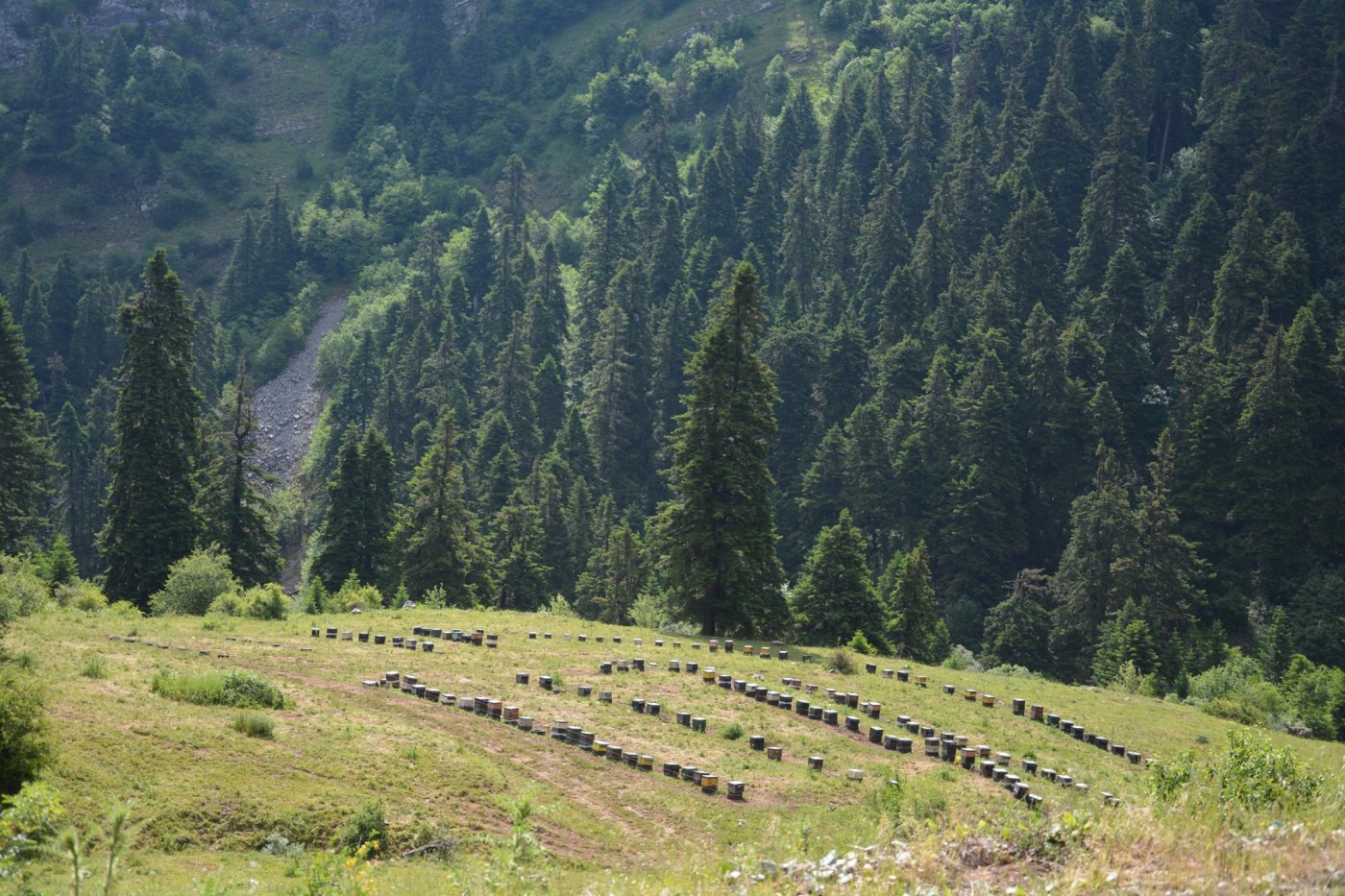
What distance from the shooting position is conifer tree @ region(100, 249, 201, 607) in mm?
74938

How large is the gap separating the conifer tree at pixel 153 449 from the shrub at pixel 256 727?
4546 centimetres

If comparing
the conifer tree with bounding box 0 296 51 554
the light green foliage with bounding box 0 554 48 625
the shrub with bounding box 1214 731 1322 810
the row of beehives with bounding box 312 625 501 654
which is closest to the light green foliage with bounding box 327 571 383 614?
the row of beehives with bounding box 312 625 501 654

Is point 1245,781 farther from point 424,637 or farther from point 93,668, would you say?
point 424,637

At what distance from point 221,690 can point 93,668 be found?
3664 mm

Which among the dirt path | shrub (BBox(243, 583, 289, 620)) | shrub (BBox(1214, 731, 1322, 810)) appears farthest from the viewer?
the dirt path

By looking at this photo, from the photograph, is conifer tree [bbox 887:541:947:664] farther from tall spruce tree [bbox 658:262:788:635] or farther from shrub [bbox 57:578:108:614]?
shrub [bbox 57:578:108:614]

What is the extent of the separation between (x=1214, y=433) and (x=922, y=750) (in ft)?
221

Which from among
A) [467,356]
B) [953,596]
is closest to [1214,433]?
[953,596]

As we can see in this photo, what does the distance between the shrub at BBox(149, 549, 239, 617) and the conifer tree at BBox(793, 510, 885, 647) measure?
94.4 ft

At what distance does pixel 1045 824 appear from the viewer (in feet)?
72.5

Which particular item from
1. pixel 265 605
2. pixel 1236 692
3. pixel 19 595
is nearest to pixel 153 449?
pixel 265 605

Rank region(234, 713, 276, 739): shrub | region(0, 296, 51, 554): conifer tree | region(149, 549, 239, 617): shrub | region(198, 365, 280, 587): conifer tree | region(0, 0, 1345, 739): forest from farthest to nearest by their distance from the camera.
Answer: region(0, 296, 51, 554): conifer tree
region(198, 365, 280, 587): conifer tree
region(0, 0, 1345, 739): forest
region(149, 549, 239, 617): shrub
region(234, 713, 276, 739): shrub

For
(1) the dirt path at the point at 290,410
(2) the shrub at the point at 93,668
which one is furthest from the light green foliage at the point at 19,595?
(1) the dirt path at the point at 290,410

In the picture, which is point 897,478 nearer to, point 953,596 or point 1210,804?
point 953,596
